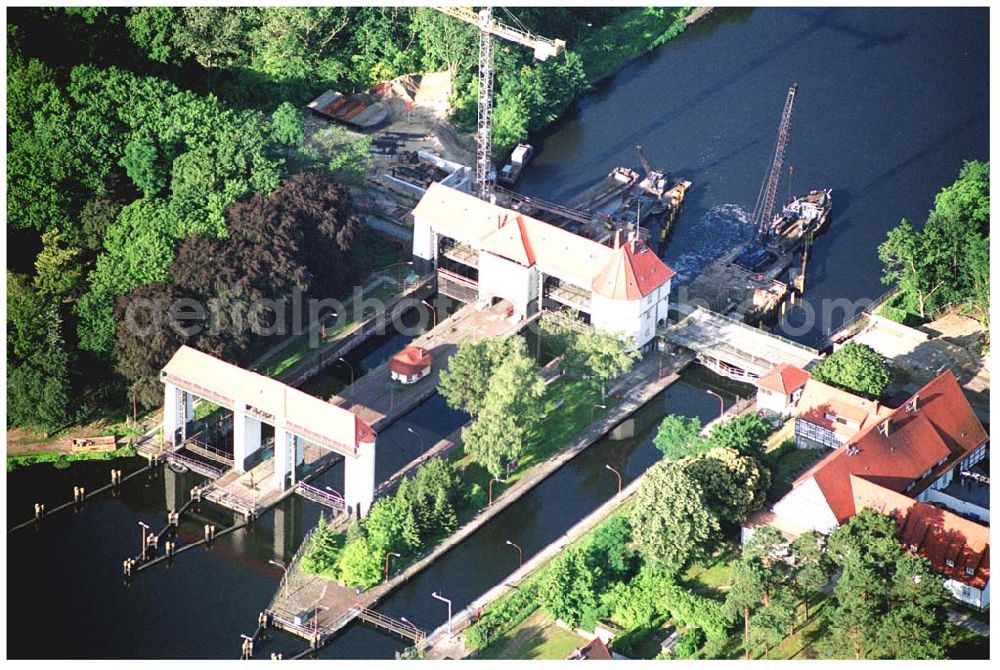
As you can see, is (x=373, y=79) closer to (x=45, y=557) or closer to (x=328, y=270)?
(x=328, y=270)

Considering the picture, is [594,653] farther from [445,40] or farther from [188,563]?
[445,40]

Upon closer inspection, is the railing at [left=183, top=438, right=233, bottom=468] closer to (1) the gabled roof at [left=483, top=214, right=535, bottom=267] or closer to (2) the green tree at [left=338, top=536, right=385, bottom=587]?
(2) the green tree at [left=338, top=536, right=385, bottom=587]

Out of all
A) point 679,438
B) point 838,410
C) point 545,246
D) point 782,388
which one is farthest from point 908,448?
A: point 545,246

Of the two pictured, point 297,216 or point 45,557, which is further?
point 297,216

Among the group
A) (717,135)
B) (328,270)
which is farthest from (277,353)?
(717,135)

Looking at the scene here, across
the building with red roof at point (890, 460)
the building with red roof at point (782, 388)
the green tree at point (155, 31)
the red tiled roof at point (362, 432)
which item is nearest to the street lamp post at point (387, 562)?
the red tiled roof at point (362, 432)
